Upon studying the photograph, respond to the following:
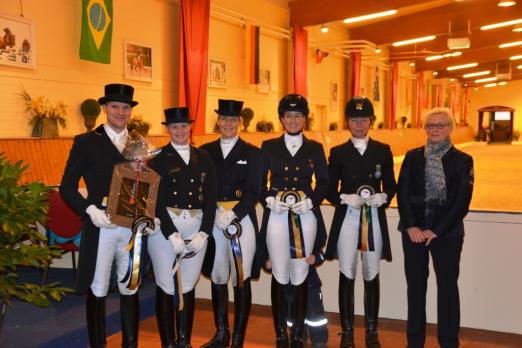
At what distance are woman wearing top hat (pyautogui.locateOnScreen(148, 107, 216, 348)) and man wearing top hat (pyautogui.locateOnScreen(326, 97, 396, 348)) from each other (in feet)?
2.72

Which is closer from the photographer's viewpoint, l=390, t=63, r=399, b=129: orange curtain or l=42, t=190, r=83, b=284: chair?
l=42, t=190, r=83, b=284: chair

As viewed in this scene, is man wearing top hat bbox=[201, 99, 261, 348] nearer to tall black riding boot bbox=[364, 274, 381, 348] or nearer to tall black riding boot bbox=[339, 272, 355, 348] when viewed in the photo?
tall black riding boot bbox=[339, 272, 355, 348]

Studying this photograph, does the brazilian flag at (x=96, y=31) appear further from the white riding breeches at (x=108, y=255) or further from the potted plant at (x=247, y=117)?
the white riding breeches at (x=108, y=255)

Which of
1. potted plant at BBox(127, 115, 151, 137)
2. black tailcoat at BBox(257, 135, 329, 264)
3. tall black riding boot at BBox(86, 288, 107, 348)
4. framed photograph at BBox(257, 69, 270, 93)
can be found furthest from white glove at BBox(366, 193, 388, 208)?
framed photograph at BBox(257, 69, 270, 93)

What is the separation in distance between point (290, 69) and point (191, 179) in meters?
10.3

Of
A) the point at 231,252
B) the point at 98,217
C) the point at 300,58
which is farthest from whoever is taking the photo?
the point at 300,58

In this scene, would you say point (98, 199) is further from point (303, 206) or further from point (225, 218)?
point (303, 206)

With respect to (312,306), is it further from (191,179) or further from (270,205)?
(191,179)

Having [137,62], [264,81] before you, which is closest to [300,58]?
Result: [264,81]

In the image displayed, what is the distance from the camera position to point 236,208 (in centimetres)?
314

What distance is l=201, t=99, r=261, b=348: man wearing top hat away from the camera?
3172 mm

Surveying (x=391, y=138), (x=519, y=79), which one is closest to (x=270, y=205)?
(x=391, y=138)

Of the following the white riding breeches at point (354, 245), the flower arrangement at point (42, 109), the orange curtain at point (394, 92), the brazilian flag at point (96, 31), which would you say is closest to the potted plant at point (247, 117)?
the brazilian flag at point (96, 31)

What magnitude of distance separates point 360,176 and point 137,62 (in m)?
5.78
